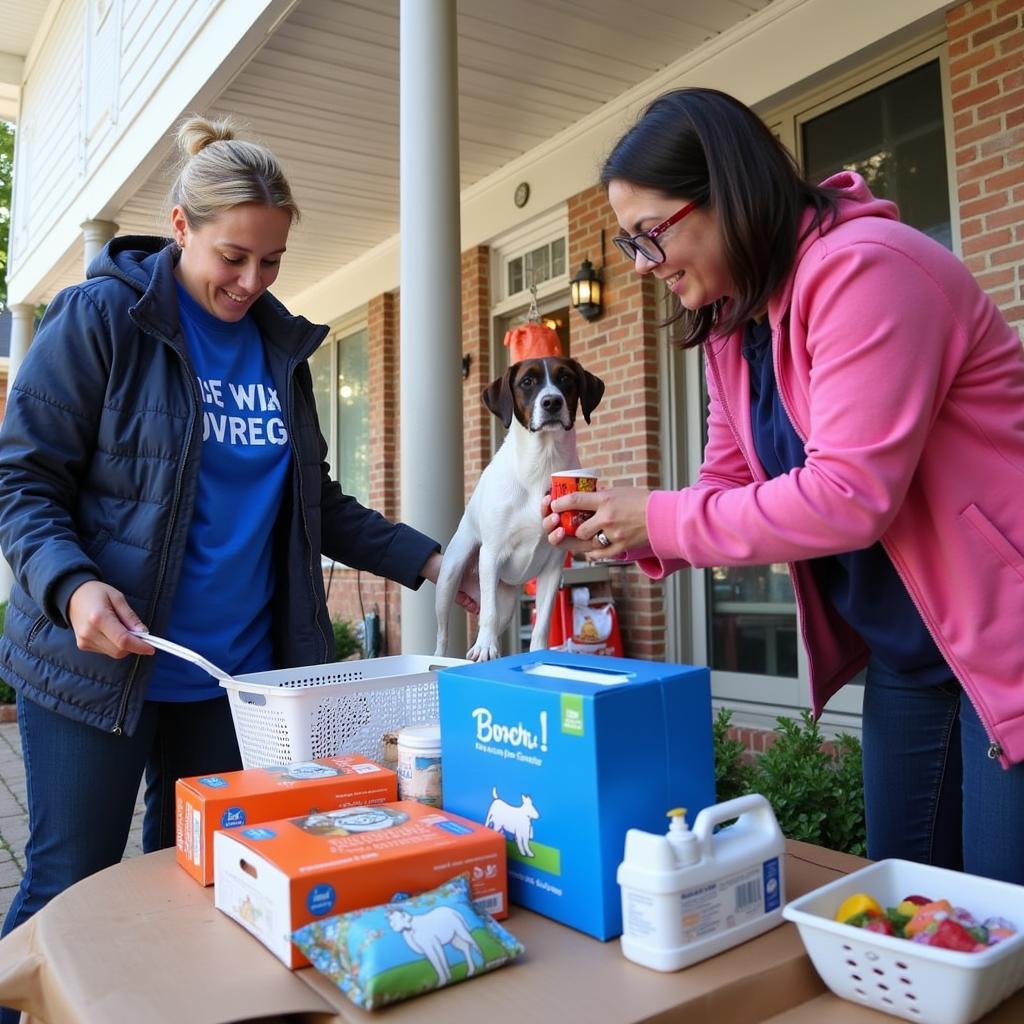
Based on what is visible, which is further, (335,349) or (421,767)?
(335,349)

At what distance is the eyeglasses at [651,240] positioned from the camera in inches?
52.4

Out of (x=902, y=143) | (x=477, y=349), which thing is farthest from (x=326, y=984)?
(x=477, y=349)

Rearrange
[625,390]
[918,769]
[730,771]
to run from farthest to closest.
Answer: [625,390] → [730,771] → [918,769]

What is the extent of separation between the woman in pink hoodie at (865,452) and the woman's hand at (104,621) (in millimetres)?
744

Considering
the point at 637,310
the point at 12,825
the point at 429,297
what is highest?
the point at 637,310

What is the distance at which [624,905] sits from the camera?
1.04 meters

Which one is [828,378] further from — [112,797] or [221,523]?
[112,797]

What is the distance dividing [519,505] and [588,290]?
139 inches

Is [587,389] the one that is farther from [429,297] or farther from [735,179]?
[735,179]

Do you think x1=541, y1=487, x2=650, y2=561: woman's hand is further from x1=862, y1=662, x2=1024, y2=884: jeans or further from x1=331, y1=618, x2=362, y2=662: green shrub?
x1=331, y1=618, x2=362, y2=662: green shrub

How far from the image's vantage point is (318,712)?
1559mm

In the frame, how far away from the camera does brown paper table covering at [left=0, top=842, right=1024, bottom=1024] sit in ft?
3.09

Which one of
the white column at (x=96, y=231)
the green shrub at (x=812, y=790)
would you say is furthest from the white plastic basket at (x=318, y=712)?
the white column at (x=96, y=231)

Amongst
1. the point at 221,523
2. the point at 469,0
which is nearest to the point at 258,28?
the point at 469,0
